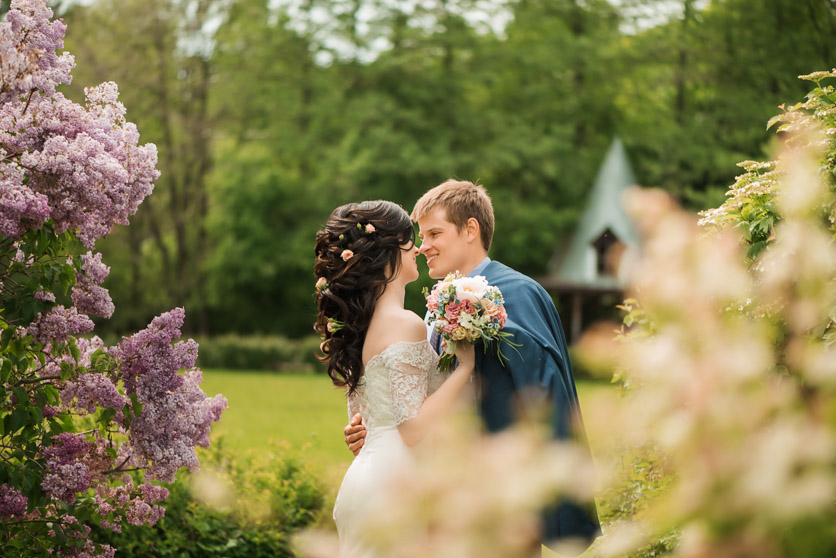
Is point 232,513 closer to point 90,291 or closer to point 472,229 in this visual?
point 90,291

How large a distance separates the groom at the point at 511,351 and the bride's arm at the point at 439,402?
1.27 ft

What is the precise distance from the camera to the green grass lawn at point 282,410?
1332cm

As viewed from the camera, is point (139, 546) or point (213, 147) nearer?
point (139, 546)

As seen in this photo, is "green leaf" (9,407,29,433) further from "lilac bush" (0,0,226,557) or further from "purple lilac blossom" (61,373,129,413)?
"purple lilac blossom" (61,373,129,413)

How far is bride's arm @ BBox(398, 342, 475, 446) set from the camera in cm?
370

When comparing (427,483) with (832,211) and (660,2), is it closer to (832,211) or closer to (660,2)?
(832,211)

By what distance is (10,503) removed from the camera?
3.77 m

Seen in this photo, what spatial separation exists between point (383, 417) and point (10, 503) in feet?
5.97

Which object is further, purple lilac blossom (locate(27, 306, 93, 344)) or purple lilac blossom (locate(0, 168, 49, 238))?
purple lilac blossom (locate(27, 306, 93, 344))

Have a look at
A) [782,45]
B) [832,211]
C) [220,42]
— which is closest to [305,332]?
[220,42]

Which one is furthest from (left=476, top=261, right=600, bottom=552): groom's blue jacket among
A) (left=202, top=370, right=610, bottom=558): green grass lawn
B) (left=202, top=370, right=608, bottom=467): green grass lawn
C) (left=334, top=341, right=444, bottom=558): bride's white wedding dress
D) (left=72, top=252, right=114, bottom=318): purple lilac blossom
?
(left=202, top=370, right=608, bottom=467): green grass lawn

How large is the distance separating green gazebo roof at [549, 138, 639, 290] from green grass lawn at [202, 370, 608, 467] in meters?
5.60

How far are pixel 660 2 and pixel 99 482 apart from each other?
32.8m

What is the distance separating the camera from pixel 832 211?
360cm
